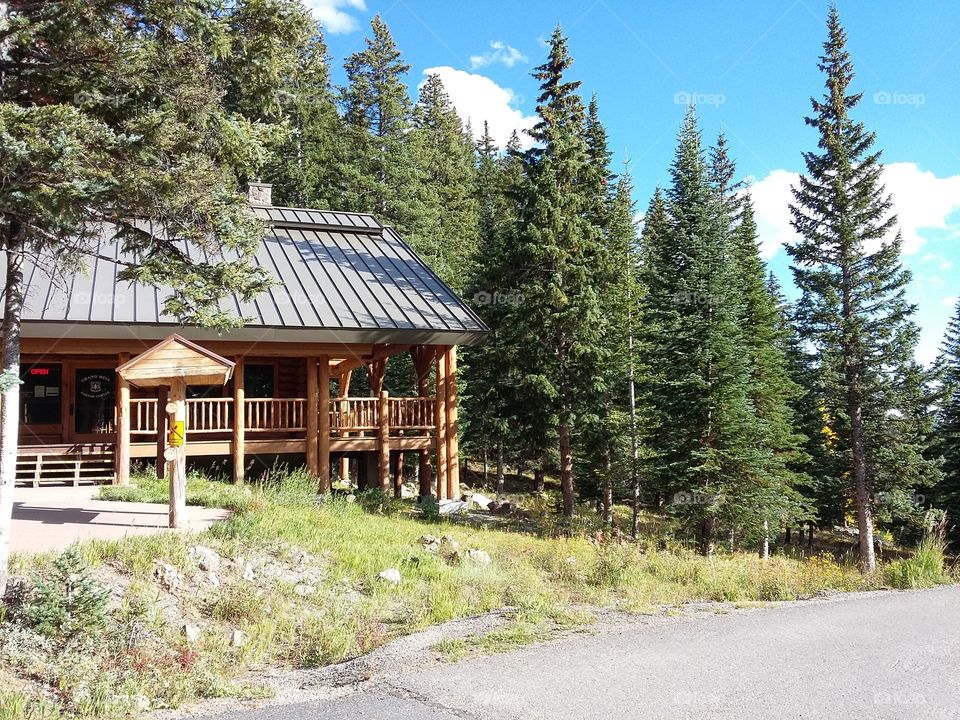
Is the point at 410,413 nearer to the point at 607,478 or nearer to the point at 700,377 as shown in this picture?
the point at 700,377

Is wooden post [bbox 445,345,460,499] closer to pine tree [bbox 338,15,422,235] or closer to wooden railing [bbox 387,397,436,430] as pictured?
wooden railing [bbox 387,397,436,430]

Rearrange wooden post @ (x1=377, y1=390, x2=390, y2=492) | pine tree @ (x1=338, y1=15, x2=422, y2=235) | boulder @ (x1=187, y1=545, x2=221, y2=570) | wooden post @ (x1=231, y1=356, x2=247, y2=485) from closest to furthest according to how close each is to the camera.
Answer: boulder @ (x1=187, y1=545, x2=221, y2=570) → wooden post @ (x1=231, y1=356, x2=247, y2=485) → wooden post @ (x1=377, y1=390, x2=390, y2=492) → pine tree @ (x1=338, y1=15, x2=422, y2=235)

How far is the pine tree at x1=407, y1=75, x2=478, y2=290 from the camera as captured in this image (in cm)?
3488

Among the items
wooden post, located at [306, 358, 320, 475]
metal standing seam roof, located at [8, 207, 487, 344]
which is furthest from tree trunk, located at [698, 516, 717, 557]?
wooden post, located at [306, 358, 320, 475]

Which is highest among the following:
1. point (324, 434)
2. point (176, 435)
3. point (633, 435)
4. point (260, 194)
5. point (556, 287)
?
point (260, 194)

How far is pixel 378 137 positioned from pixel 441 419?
24.9 m

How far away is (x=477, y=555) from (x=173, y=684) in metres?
5.27

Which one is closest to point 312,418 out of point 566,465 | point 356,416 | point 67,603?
point 356,416

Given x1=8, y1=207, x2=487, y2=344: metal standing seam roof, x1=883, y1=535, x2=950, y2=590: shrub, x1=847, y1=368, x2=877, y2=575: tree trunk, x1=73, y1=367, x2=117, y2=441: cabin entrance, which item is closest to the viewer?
x1=883, y1=535, x2=950, y2=590: shrub

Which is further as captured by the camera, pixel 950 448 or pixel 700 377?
pixel 950 448

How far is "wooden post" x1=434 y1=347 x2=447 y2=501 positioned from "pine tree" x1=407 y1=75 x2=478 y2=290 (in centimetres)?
994

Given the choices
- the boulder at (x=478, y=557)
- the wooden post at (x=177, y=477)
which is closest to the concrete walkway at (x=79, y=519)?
the wooden post at (x=177, y=477)

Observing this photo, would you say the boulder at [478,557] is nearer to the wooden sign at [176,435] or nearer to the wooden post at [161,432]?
the wooden sign at [176,435]

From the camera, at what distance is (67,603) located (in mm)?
6309
